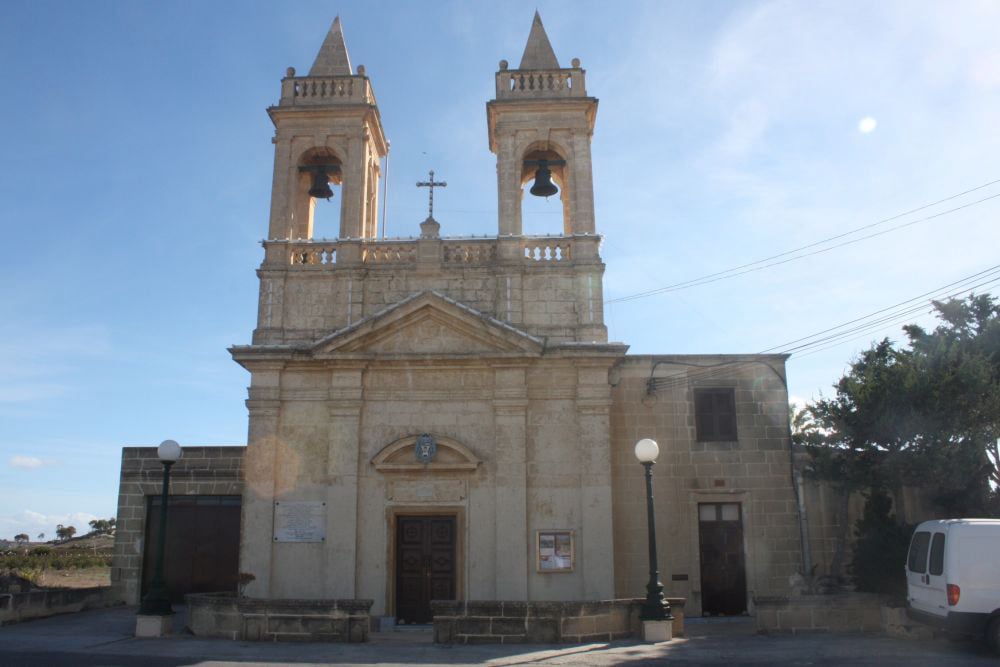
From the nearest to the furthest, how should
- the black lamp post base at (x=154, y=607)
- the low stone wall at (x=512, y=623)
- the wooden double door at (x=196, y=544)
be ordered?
the low stone wall at (x=512, y=623), the black lamp post base at (x=154, y=607), the wooden double door at (x=196, y=544)

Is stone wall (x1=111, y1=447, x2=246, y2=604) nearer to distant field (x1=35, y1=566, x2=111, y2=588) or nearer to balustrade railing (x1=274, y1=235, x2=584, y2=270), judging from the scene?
distant field (x1=35, y1=566, x2=111, y2=588)

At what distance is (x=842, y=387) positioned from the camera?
17797 mm

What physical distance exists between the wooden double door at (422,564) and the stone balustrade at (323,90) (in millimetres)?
9804

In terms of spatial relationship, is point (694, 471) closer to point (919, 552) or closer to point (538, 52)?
point (919, 552)

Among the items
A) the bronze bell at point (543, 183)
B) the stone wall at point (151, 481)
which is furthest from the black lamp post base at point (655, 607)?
the stone wall at point (151, 481)

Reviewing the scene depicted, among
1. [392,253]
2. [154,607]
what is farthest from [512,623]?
[392,253]

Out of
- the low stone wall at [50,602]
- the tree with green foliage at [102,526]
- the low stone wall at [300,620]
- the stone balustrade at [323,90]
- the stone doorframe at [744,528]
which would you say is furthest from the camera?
the tree with green foliage at [102,526]

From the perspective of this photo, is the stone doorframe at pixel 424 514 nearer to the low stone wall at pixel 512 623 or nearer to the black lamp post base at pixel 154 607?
the low stone wall at pixel 512 623

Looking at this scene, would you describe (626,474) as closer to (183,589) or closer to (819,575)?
(819,575)

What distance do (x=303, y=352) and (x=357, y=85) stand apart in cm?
664

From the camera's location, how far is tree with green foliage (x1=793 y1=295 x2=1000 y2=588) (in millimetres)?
16234

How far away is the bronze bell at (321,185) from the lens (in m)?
20.1

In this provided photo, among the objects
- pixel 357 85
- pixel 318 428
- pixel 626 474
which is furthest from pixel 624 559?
pixel 357 85

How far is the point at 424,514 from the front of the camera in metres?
17.5
